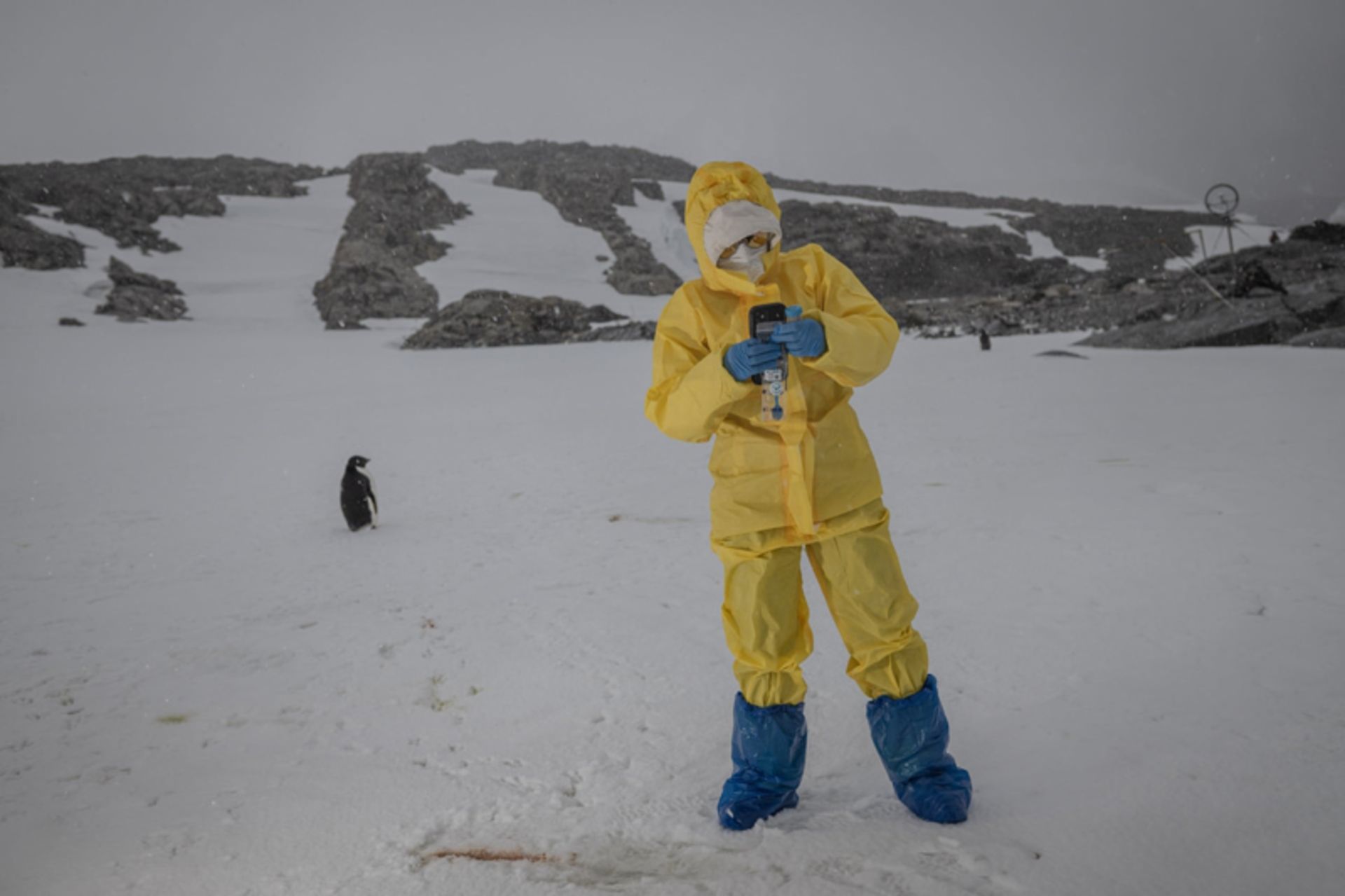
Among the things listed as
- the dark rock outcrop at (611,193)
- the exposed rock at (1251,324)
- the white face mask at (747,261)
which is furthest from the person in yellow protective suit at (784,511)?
the dark rock outcrop at (611,193)

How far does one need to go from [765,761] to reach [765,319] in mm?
1033

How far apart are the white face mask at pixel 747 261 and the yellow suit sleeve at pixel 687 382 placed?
14 centimetres

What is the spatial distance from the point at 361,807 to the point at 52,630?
7.23ft

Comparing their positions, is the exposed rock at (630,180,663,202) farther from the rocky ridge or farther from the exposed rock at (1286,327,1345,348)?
the exposed rock at (1286,327,1345,348)

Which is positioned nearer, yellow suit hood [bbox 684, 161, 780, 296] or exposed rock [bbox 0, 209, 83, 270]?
yellow suit hood [bbox 684, 161, 780, 296]

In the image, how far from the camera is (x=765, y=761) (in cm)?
189

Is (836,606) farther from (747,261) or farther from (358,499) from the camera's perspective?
(358,499)

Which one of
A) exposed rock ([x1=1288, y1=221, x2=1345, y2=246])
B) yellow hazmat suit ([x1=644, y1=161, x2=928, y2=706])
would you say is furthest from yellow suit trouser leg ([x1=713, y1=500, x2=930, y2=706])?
exposed rock ([x1=1288, y1=221, x2=1345, y2=246])

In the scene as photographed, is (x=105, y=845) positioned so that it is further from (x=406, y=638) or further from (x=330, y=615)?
(x=330, y=615)

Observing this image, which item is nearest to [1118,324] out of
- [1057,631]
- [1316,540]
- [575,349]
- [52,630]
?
[575,349]

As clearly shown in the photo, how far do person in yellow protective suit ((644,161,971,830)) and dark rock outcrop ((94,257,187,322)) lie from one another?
2015 centimetres

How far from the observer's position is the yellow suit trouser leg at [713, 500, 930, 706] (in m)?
1.88

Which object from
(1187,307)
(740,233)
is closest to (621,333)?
(1187,307)

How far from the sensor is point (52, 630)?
330 cm
